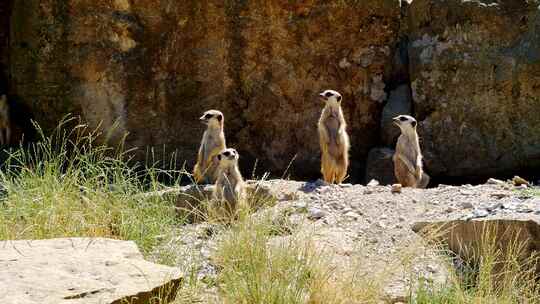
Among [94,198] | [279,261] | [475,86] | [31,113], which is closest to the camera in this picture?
[279,261]

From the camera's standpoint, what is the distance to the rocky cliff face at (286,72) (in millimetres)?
8898

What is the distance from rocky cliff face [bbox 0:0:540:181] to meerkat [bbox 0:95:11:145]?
0.19 meters

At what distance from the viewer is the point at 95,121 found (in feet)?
30.7

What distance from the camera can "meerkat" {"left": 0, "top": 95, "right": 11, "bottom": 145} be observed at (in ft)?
31.9

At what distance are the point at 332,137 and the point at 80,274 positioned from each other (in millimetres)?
4718

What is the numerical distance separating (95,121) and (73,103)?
303 mm

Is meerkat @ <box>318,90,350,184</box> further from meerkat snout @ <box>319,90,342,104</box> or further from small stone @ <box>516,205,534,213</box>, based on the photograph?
small stone @ <box>516,205,534,213</box>

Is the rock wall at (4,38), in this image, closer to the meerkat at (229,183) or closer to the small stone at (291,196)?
the meerkat at (229,183)

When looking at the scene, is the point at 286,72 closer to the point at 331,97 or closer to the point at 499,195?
the point at 331,97

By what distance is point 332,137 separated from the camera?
834 cm

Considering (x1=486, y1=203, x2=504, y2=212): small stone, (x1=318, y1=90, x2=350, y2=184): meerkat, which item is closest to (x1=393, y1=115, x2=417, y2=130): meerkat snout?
(x1=318, y1=90, x2=350, y2=184): meerkat

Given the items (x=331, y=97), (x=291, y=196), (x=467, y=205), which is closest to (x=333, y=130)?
(x=331, y=97)

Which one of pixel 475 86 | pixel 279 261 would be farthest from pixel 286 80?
pixel 279 261

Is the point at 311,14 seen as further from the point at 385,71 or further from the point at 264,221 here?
the point at 264,221
